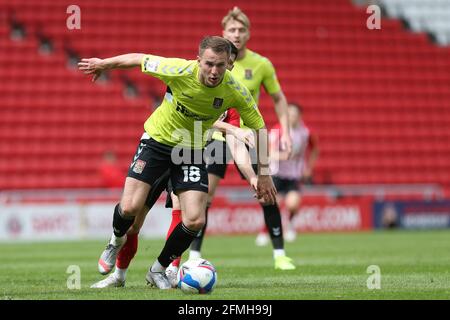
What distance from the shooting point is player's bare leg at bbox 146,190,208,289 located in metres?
7.65

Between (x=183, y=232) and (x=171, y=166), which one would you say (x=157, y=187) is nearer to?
(x=171, y=166)

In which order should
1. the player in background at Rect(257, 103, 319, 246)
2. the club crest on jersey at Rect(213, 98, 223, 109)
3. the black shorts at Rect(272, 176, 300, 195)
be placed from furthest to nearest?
Result: the black shorts at Rect(272, 176, 300, 195) → the player in background at Rect(257, 103, 319, 246) → the club crest on jersey at Rect(213, 98, 223, 109)

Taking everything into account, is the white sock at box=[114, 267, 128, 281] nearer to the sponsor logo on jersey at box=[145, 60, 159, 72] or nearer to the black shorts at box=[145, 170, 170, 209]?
the black shorts at box=[145, 170, 170, 209]

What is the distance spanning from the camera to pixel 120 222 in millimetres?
7809

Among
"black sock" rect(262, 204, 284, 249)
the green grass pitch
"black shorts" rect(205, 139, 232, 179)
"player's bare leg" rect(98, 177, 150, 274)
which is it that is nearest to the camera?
the green grass pitch

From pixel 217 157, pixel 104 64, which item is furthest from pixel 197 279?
pixel 217 157

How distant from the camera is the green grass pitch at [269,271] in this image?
7168 mm

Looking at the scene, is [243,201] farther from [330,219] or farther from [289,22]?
[289,22]

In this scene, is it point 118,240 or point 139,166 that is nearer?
point 139,166

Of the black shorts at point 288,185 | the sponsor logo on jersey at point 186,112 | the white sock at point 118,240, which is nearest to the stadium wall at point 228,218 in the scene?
the black shorts at point 288,185

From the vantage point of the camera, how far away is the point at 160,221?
20047mm

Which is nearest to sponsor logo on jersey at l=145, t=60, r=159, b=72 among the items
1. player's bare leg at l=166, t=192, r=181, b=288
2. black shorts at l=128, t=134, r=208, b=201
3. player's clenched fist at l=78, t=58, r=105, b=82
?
player's clenched fist at l=78, t=58, r=105, b=82

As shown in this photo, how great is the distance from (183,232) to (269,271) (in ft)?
7.64

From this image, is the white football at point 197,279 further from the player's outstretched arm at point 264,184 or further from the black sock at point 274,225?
the black sock at point 274,225
